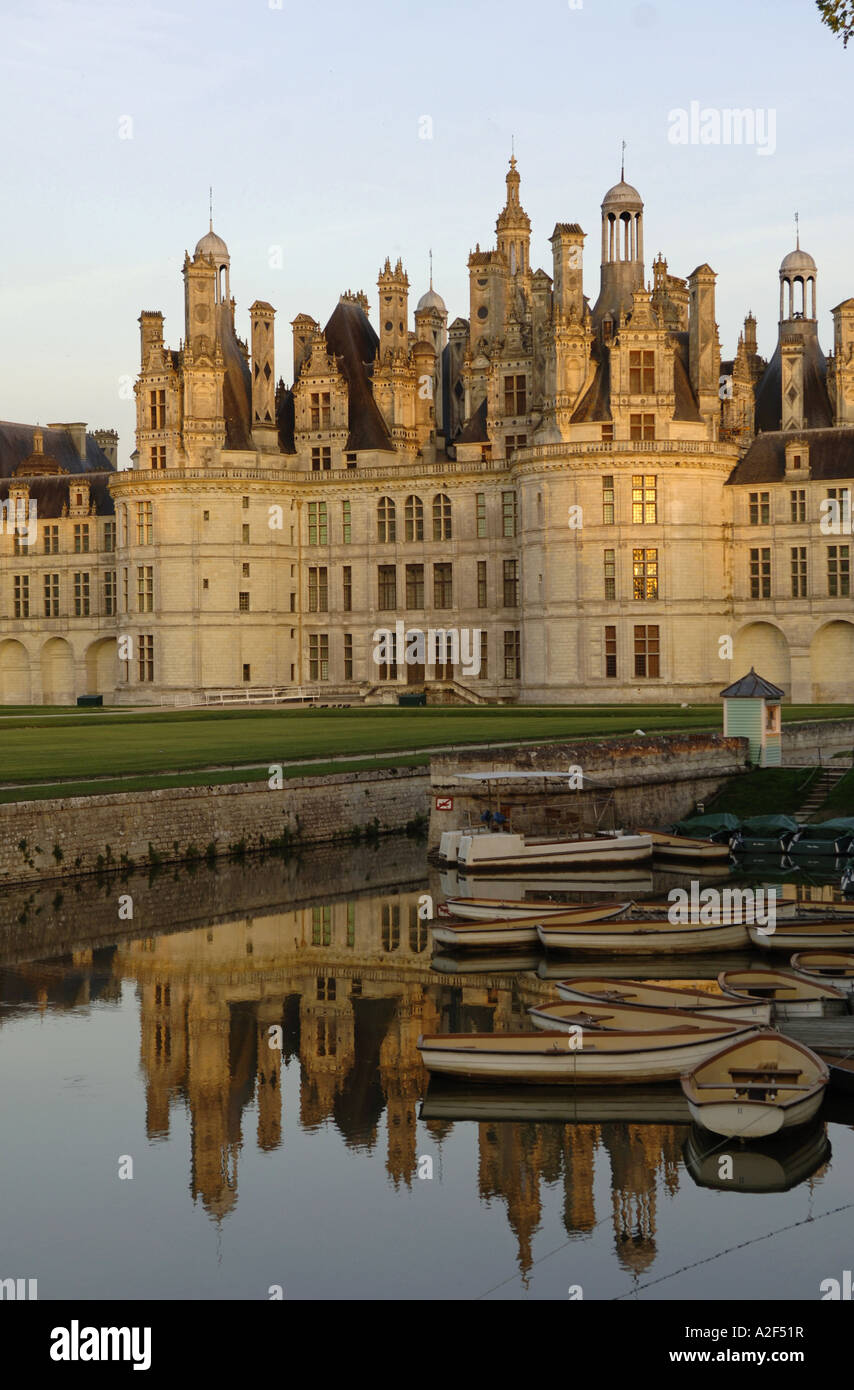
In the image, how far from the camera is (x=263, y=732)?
53844mm

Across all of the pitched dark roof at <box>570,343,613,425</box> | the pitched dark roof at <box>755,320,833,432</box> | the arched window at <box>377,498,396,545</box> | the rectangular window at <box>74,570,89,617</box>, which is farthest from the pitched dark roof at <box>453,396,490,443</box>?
the rectangular window at <box>74,570,89,617</box>

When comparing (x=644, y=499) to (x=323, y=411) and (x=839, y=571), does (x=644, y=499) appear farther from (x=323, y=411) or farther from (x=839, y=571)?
(x=323, y=411)

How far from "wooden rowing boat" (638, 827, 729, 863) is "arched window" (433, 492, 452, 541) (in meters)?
40.1

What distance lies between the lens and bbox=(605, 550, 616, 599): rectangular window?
72000mm

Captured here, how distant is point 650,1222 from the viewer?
1781cm

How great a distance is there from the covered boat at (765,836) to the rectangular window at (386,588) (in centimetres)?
3976

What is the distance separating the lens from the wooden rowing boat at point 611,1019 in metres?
22.2

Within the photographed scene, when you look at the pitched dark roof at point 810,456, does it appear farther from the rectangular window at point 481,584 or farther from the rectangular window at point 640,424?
the rectangular window at point 481,584

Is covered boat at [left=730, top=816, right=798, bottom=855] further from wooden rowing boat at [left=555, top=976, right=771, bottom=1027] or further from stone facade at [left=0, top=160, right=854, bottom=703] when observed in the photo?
stone facade at [left=0, top=160, right=854, bottom=703]

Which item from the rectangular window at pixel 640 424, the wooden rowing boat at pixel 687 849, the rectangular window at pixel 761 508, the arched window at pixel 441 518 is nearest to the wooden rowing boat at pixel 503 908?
the wooden rowing boat at pixel 687 849

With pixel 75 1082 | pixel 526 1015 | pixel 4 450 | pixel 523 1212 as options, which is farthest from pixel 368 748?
pixel 4 450

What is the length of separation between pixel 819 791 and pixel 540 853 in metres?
10.3
